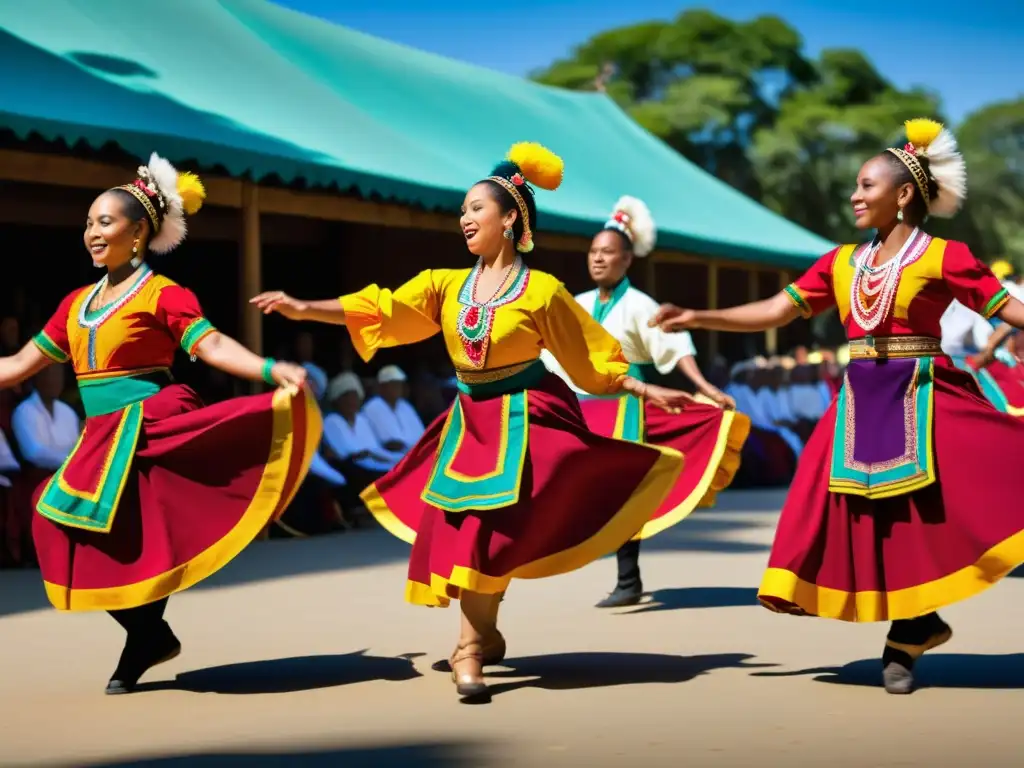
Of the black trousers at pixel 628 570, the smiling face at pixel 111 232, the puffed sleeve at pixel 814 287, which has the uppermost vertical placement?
the smiling face at pixel 111 232

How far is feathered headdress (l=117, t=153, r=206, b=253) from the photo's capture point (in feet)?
21.4

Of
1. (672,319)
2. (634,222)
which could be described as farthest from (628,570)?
(672,319)

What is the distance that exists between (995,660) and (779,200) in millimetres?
38495

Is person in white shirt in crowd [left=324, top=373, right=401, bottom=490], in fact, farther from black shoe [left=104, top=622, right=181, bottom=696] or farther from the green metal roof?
black shoe [left=104, top=622, right=181, bottom=696]

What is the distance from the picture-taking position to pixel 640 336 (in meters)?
8.71

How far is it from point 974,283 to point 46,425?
6591mm

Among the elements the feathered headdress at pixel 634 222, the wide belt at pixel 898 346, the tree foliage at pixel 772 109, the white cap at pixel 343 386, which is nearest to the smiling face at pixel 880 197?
the wide belt at pixel 898 346

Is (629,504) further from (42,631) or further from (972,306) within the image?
(42,631)

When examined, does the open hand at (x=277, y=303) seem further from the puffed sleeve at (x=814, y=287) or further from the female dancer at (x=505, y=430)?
the puffed sleeve at (x=814, y=287)

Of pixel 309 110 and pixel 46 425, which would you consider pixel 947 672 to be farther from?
pixel 309 110

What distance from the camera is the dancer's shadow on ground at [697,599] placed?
8.63 metres

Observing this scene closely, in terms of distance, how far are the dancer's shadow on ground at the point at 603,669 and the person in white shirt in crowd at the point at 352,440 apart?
6149 millimetres

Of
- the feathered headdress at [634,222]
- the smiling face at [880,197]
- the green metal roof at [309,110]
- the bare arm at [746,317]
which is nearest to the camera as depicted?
the smiling face at [880,197]

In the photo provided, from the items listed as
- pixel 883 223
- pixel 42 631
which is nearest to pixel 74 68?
pixel 42 631
